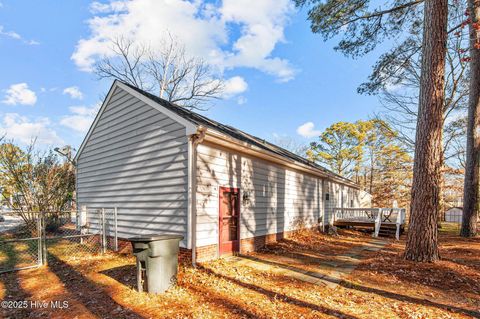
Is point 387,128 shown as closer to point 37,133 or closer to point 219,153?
point 219,153

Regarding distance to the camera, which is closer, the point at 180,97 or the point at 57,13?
the point at 57,13

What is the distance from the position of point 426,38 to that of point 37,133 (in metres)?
16.2

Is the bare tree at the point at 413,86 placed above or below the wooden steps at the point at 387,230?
above

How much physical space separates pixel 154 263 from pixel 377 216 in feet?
39.9

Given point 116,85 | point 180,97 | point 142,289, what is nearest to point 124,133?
point 116,85

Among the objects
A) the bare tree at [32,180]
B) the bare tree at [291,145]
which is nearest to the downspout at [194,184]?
the bare tree at [32,180]

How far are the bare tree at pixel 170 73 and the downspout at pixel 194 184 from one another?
652 inches

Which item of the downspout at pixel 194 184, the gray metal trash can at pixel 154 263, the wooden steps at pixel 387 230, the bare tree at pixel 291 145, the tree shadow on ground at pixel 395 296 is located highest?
the bare tree at pixel 291 145

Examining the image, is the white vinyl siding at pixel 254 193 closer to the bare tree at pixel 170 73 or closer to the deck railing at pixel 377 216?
the deck railing at pixel 377 216

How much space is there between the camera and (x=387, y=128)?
1811 cm

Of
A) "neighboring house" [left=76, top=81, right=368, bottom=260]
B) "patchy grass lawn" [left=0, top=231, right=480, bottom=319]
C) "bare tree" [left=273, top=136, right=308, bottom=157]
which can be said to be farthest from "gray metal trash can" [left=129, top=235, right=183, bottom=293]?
"bare tree" [left=273, top=136, right=308, bottom=157]

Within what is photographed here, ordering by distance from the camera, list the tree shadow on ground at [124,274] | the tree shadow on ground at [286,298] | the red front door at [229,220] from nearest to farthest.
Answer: the tree shadow on ground at [286,298] → the tree shadow on ground at [124,274] → the red front door at [229,220]

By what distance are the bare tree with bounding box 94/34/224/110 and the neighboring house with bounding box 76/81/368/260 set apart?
1296cm

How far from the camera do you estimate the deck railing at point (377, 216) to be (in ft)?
39.8
